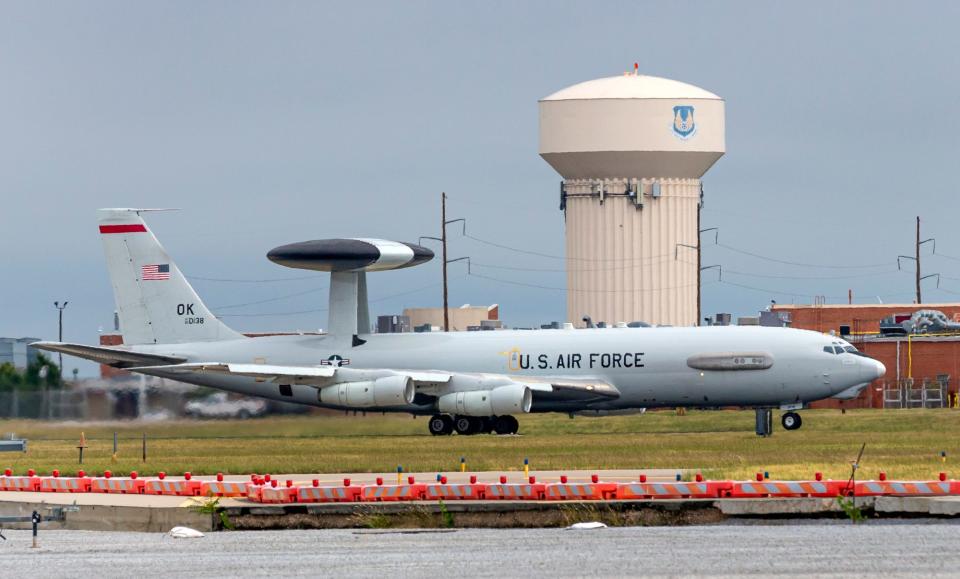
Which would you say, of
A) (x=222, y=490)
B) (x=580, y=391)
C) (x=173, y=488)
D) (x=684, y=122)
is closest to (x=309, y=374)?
(x=580, y=391)

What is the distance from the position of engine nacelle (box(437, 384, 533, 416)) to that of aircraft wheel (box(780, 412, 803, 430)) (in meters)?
7.72

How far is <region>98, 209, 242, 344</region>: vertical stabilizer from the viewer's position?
62.9 metres

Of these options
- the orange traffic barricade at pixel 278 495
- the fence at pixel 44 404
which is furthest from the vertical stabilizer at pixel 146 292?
the orange traffic barricade at pixel 278 495

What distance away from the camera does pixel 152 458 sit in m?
46.1

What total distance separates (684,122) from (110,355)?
5323cm

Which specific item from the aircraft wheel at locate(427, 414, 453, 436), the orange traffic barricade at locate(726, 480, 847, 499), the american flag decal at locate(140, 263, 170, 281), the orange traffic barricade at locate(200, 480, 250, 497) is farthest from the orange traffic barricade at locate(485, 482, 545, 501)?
the american flag decal at locate(140, 263, 170, 281)

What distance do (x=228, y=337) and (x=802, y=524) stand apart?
3762 centimetres

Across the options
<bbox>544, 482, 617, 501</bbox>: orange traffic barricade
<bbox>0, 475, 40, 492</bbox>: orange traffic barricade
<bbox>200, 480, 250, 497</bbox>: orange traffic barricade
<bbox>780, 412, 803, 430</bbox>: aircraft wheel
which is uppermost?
<bbox>780, 412, 803, 430</bbox>: aircraft wheel

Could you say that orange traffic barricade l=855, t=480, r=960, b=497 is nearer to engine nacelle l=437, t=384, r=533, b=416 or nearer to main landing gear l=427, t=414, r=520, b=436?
engine nacelle l=437, t=384, r=533, b=416

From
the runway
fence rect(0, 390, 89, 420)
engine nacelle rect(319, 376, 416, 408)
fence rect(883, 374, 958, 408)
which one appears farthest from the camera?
fence rect(883, 374, 958, 408)

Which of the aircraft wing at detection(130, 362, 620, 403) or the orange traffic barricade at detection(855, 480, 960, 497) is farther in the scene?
the aircraft wing at detection(130, 362, 620, 403)

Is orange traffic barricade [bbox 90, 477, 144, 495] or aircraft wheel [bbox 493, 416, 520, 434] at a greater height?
aircraft wheel [bbox 493, 416, 520, 434]

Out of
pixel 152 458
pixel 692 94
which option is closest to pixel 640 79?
pixel 692 94

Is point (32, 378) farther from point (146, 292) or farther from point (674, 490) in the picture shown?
point (674, 490)
